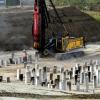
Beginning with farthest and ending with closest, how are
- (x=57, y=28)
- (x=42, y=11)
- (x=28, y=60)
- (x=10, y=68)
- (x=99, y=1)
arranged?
(x=99, y=1)
(x=57, y=28)
(x=42, y=11)
(x=28, y=60)
(x=10, y=68)

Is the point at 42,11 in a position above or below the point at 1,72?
above

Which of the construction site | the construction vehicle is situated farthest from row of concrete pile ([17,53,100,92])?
the construction vehicle

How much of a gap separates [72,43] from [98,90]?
1442cm

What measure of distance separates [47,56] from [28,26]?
522 inches

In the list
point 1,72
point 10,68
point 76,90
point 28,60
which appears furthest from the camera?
point 28,60

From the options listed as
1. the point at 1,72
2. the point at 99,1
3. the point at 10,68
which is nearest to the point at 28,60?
the point at 10,68

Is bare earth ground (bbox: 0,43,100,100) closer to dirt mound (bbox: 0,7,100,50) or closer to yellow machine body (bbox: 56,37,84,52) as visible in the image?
yellow machine body (bbox: 56,37,84,52)

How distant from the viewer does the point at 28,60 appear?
31078 mm

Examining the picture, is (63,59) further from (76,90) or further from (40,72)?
(76,90)

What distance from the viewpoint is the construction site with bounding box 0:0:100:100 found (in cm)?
1778

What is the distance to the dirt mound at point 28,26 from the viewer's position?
41.5 metres

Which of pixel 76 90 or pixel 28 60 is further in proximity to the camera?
pixel 28 60

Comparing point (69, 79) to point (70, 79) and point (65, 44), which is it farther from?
point (65, 44)

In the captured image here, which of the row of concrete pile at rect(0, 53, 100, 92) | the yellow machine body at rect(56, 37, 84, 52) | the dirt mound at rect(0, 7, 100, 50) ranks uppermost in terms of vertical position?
the row of concrete pile at rect(0, 53, 100, 92)
